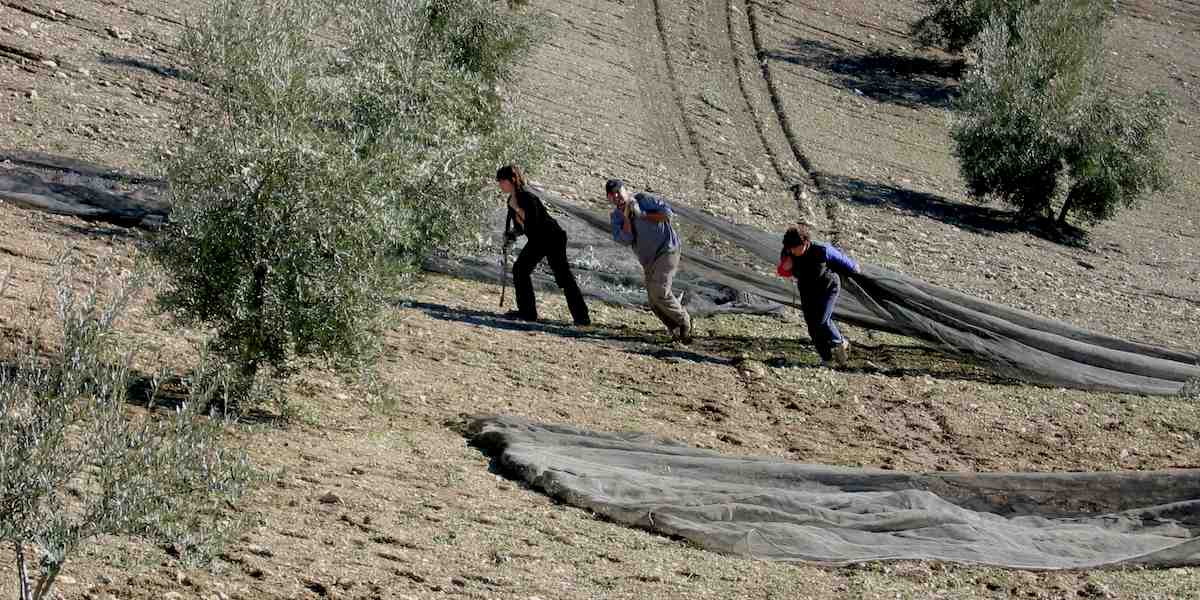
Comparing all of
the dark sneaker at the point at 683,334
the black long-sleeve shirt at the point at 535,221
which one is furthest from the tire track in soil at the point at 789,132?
the black long-sleeve shirt at the point at 535,221

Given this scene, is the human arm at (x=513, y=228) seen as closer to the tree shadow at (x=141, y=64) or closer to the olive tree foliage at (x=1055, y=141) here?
the tree shadow at (x=141, y=64)

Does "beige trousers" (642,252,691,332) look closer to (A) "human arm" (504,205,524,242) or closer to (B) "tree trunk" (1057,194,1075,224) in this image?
(A) "human arm" (504,205,524,242)

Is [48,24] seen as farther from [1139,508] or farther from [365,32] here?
[1139,508]

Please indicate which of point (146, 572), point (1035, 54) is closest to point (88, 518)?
point (146, 572)

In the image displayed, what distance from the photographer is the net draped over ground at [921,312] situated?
1233cm

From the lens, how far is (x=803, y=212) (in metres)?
19.2

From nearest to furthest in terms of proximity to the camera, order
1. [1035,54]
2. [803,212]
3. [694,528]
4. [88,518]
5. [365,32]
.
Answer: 1. [88,518]
2. [694,528]
3. [365,32]
4. [803,212]
5. [1035,54]

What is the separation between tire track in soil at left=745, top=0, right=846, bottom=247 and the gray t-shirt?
246 inches

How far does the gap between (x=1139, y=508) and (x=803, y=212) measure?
436 inches

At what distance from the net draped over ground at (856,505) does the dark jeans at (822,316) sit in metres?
3.46

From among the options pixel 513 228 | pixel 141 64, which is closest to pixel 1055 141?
pixel 513 228

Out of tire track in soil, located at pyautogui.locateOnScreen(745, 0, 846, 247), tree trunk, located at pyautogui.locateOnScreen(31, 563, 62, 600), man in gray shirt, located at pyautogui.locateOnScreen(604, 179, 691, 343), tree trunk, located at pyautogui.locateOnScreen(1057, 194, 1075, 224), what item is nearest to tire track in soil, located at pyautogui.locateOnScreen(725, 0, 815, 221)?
tire track in soil, located at pyautogui.locateOnScreen(745, 0, 846, 247)

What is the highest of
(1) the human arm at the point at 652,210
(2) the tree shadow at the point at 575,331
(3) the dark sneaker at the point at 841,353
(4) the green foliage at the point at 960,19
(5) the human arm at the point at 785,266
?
(4) the green foliage at the point at 960,19

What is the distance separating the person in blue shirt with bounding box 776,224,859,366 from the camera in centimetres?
1189
